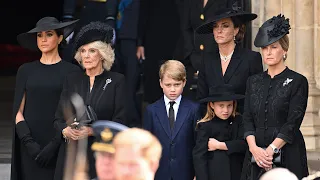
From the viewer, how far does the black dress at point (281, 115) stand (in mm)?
6723

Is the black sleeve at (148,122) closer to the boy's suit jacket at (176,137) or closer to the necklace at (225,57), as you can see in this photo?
the boy's suit jacket at (176,137)

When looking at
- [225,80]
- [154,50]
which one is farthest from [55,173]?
[154,50]

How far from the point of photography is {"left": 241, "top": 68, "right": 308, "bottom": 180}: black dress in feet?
22.1

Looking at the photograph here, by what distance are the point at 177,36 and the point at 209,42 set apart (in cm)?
340

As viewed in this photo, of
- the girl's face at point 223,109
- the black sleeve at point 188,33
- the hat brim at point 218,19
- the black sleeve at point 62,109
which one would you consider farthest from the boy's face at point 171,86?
the black sleeve at point 188,33

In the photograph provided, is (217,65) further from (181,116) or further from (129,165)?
(129,165)

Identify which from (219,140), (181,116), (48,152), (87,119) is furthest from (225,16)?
(48,152)

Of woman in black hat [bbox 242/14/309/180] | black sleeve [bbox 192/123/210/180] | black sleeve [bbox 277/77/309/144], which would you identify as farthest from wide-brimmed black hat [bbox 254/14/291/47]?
black sleeve [bbox 192/123/210/180]

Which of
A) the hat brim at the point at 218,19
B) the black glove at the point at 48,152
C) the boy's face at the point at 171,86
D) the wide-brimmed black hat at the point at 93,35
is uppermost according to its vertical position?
the hat brim at the point at 218,19

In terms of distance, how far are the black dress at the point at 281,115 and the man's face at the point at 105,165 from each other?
10.0 ft

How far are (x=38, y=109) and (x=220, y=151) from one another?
1.49 m

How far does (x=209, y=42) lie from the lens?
345 inches

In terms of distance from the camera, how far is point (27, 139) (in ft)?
24.1

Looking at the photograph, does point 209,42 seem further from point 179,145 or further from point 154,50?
point 154,50
